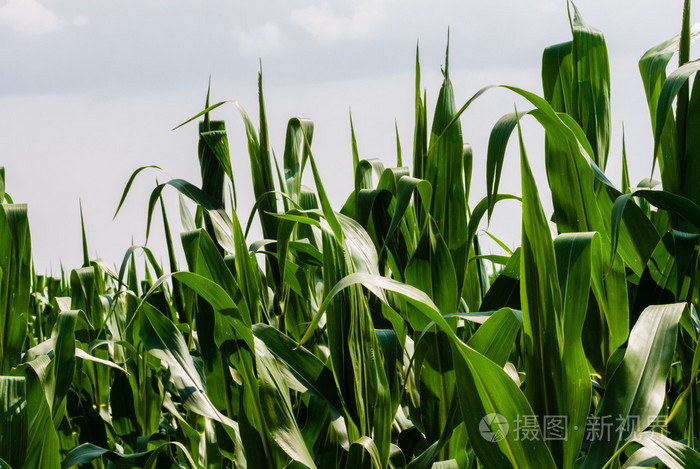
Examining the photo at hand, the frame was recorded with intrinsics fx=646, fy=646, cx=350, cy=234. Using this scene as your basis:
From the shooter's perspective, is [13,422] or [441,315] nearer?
[441,315]

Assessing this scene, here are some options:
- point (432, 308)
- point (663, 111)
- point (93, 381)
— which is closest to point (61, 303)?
point (93, 381)

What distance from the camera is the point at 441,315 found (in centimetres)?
48

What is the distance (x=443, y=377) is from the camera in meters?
0.68

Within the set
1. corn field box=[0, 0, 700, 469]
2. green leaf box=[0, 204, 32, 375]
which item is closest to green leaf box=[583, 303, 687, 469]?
corn field box=[0, 0, 700, 469]

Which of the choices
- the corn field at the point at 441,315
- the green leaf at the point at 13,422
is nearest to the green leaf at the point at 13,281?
the corn field at the point at 441,315

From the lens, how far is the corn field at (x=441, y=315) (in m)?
0.49

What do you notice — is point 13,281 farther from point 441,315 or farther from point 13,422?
point 441,315

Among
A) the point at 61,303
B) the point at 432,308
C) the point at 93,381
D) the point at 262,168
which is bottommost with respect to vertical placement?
the point at 93,381

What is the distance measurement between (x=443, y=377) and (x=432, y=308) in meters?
0.24

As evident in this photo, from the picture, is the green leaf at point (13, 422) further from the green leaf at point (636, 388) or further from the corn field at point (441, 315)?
the green leaf at point (636, 388)

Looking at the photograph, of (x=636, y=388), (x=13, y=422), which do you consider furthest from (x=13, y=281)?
(x=636, y=388)

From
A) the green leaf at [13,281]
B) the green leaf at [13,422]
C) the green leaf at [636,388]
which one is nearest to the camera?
the green leaf at [636,388]

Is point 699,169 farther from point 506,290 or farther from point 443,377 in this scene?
point 443,377

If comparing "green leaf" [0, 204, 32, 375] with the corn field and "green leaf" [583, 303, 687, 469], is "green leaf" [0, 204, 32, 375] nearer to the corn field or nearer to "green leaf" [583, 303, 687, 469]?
the corn field
